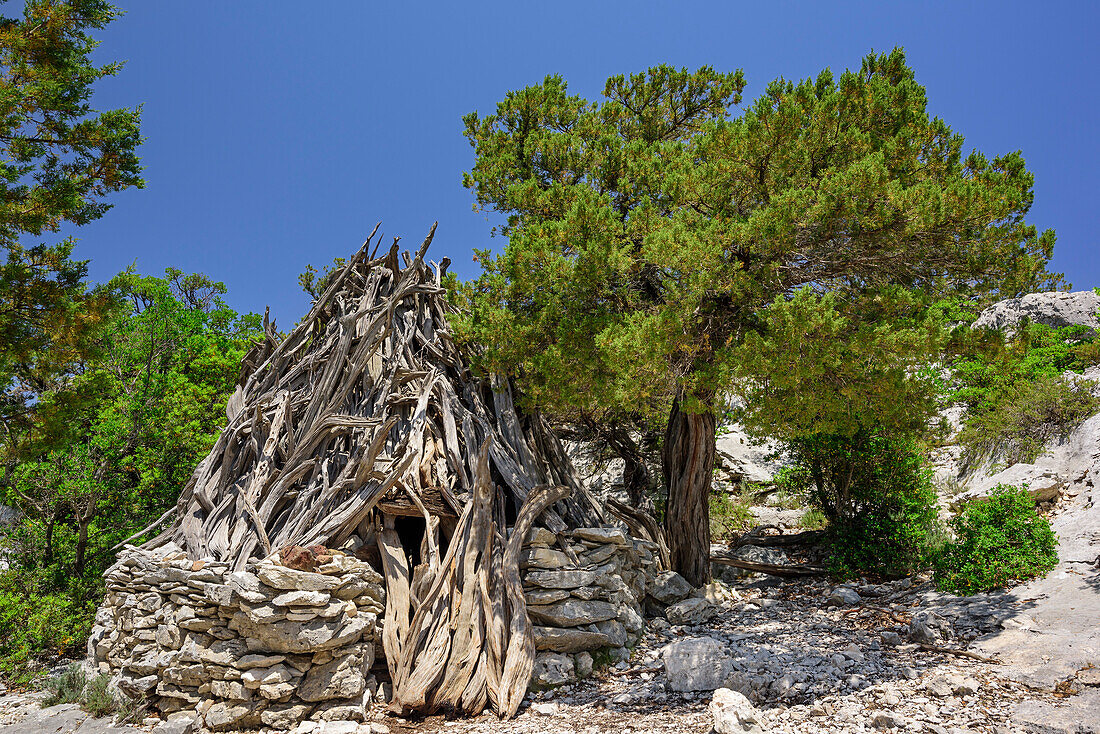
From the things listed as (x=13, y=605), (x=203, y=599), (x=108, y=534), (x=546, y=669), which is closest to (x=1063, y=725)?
(x=546, y=669)

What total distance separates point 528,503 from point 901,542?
5127 mm

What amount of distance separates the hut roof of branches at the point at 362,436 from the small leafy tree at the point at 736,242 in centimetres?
89

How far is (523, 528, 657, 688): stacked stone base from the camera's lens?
581 centimetres

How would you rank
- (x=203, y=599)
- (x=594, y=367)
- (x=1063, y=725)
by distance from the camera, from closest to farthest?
1. (x=1063, y=725)
2. (x=203, y=599)
3. (x=594, y=367)

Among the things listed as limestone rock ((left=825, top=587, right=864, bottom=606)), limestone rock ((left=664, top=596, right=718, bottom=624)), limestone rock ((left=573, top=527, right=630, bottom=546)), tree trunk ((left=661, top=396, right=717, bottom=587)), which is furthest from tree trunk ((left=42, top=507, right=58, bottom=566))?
limestone rock ((left=825, top=587, right=864, bottom=606))

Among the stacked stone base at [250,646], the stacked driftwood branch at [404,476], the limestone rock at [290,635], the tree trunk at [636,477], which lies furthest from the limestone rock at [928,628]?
the limestone rock at [290,635]

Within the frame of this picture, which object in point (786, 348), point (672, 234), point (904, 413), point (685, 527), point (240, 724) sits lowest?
point (240, 724)

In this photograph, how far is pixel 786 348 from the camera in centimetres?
545

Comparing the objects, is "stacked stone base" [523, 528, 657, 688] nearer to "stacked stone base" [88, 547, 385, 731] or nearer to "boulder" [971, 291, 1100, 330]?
"stacked stone base" [88, 547, 385, 731]

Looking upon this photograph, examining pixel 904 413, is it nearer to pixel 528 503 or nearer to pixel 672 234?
pixel 672 234

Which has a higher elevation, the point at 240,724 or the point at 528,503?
the point at 528,503

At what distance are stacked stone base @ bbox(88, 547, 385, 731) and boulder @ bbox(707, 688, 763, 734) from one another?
123 inches

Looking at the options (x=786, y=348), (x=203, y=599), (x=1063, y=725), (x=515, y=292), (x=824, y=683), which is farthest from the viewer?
(x=515, y=292)

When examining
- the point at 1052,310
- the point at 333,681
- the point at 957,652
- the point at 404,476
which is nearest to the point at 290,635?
the point at 333,681
